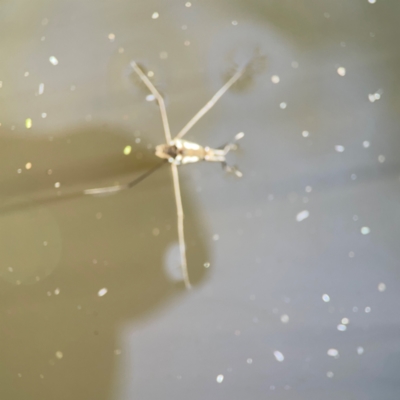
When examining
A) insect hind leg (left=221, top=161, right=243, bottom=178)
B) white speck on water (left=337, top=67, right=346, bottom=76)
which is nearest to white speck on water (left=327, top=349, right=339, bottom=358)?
insect hind leg (left=221, top=161, right=243, bottom=178)

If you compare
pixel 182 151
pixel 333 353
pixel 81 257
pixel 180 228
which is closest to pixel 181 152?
pixel 182 151

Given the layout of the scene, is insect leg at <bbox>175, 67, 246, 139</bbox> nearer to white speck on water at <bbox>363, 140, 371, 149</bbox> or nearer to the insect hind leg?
the insect hind leg

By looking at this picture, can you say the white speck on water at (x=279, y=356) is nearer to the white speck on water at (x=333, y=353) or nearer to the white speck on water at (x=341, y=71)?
the white speck on water at (x=333, y=353)

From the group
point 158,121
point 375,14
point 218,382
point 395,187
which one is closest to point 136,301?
point 218,382

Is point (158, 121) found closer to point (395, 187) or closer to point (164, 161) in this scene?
point (164, 161)

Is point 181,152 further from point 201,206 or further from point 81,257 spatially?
A: point 81,257

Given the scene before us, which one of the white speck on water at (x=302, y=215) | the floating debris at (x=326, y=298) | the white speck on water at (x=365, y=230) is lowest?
the floating debris at (x=326, y=298)

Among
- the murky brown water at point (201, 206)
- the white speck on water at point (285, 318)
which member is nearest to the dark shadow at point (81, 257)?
the murky brown water at point (201, 206)
